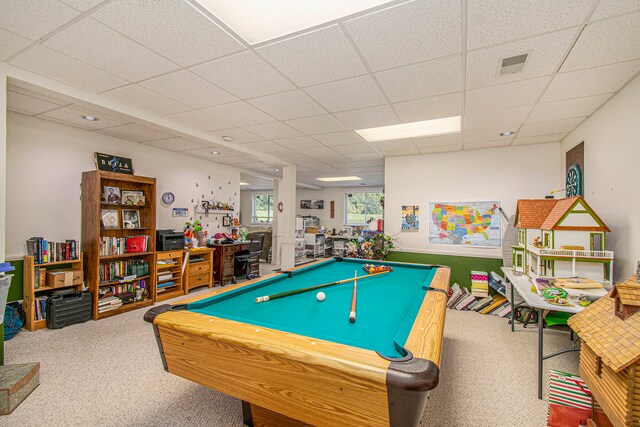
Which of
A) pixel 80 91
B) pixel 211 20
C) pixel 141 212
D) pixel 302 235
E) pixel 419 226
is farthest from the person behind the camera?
pixel 302 235

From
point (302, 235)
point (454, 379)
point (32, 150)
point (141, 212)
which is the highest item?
point (32, 150)

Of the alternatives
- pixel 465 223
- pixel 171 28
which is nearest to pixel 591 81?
pixel 465 223

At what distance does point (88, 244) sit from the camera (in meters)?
3.63

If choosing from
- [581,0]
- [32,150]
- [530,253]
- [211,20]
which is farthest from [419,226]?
[32,150]

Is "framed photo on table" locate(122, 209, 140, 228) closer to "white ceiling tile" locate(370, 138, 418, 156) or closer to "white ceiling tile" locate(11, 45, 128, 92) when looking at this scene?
"white ceiling tile" locate(11, 45, 128, 92)

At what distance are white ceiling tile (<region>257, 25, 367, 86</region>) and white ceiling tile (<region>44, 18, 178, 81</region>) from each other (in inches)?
33.4

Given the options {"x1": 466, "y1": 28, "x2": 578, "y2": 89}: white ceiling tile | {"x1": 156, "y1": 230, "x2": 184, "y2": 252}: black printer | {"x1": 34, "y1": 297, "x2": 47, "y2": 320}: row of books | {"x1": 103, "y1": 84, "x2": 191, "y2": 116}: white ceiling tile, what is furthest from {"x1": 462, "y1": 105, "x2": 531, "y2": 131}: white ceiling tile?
{"x1": 34, "y1": 297, "x2": 47, "y2": 320}: row of books

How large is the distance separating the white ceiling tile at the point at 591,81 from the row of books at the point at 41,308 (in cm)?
556

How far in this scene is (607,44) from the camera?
Answer: 177cm

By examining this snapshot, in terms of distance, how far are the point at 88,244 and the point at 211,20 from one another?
3.45 m

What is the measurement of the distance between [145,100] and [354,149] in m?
2.92

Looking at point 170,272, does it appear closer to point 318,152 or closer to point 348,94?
point 318,152

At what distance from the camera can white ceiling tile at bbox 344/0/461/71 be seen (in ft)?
4.98

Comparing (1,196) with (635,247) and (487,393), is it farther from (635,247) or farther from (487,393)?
(635,247)
